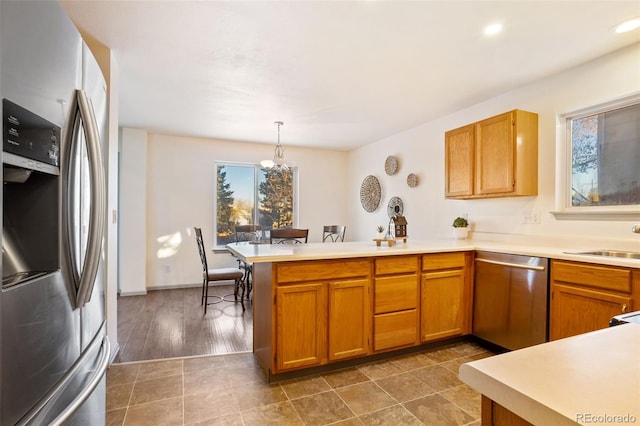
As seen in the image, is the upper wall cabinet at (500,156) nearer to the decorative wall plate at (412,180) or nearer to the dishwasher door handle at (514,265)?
the dishwasher door handle at (514,265)

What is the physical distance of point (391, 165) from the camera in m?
5.00

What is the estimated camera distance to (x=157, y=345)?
9.61 ft

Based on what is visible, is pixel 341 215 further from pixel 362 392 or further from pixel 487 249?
pixel 362 392

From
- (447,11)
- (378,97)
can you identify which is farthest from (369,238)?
(447,11)

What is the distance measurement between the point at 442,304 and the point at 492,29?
2.16 meters

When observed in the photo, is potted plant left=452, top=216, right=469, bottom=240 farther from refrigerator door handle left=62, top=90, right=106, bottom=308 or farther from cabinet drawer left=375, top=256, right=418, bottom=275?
refrigerator door handle left=62, top=90, right=106, bottom=308

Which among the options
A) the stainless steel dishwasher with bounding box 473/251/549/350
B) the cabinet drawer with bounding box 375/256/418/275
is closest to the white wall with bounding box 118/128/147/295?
the cabinet drawer with bounding box 375/256/418/275

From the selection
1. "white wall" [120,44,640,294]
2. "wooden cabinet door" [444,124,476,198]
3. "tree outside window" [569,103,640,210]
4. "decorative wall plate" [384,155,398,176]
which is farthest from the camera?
"decorative wall plate" [384,155,398,176]

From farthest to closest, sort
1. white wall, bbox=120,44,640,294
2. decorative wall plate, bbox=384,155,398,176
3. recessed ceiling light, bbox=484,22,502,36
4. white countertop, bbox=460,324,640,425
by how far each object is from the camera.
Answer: decorative wall plate, bbox=384,155,398,176 < white wall, bbox=120,44,640,294 < recessed ceiling light, bbox=484,22,502,36 < white countertop, bbox=460,324,640,425

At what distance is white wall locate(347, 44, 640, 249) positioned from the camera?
250cm

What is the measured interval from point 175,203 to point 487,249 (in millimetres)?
4475

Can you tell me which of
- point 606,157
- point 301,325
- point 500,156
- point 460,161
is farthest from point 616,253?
point 301,325

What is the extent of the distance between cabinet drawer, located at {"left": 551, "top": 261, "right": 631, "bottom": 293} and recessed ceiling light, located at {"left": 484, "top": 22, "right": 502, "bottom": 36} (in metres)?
1.68

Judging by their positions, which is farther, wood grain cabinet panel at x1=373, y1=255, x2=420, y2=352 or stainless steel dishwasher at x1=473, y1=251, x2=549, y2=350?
wood grain cabinet panel at x1=373, y1=255, x2=420, y2=352
